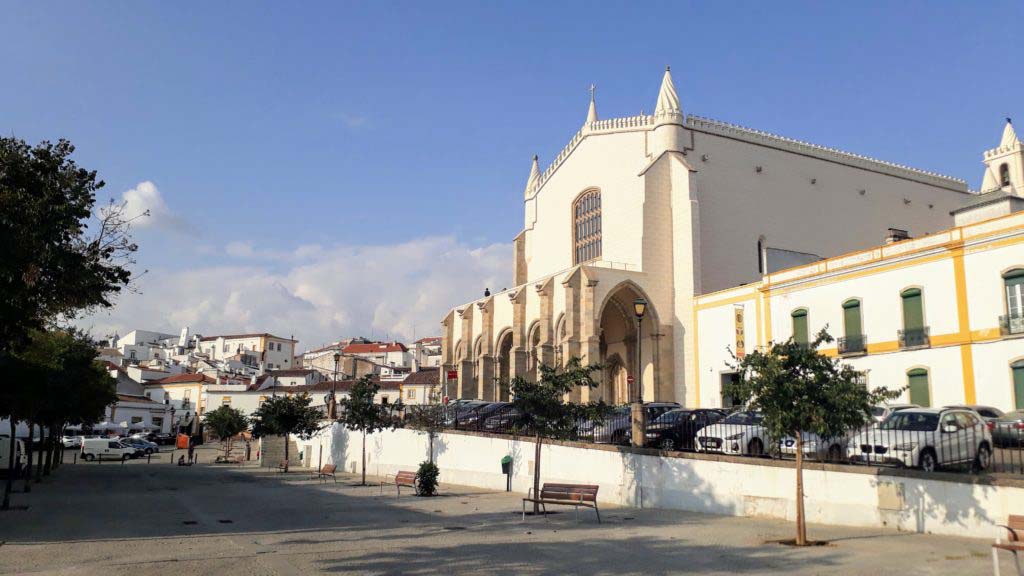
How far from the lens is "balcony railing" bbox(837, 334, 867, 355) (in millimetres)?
30617

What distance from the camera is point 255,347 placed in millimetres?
114438

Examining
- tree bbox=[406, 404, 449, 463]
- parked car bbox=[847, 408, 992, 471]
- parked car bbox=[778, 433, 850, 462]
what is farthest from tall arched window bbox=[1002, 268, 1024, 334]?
tree bbox=[406, 404, 449, 463]

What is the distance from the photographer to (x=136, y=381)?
80.4 metres

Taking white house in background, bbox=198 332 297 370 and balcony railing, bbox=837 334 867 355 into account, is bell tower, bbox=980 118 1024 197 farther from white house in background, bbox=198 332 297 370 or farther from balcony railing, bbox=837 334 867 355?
white house in background, bbox=198 332 297 370

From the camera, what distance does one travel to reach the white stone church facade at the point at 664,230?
41.8m

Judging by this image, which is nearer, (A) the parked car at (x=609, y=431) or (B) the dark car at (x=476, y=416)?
(A) the parked car at (x=609, y=431)

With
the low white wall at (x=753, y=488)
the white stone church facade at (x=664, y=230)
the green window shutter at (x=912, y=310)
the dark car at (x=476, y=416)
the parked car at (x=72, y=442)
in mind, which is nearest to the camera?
the low white wall at (x=753, y=488)

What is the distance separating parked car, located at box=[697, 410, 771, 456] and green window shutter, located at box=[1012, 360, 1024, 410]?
12785mm

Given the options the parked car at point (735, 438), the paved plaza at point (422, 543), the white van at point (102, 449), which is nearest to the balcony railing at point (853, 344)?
the parked car at point (735, 438)

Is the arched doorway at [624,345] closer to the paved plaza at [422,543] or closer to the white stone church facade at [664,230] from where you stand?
the white stone church facade at [664,230]

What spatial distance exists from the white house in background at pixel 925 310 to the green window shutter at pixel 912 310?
0.13 feet

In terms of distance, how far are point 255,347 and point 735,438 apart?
106859 mm

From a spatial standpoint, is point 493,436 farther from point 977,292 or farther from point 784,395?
point 977,292

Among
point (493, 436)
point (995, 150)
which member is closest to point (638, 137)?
point (493, 436)
